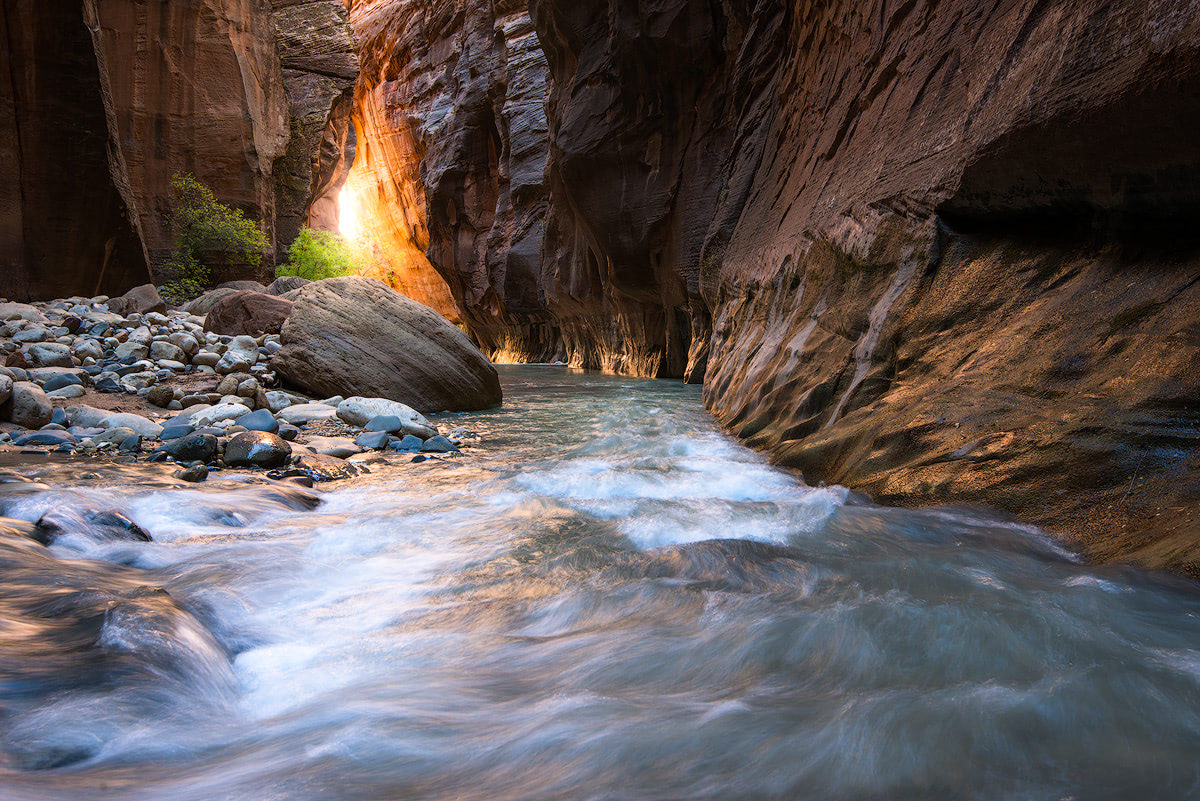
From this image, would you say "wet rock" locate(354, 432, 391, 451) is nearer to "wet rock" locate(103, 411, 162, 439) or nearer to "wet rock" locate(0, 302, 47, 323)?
"wet rock" locate(103, 411, 162, 439)

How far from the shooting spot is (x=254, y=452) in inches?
181

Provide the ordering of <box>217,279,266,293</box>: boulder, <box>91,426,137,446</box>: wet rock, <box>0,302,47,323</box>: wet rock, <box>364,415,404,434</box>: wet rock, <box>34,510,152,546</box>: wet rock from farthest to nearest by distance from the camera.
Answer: <box>217,279,266,293</box>: boulder → <box>0,302,47,323</box>: wet rock → <box>364,415,404,434</box>: wet rock → <box>91,426,137,446</box>: wet rock → <box>34,510,152,546</box>: wet rock

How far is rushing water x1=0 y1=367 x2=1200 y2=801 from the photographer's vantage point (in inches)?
48.9

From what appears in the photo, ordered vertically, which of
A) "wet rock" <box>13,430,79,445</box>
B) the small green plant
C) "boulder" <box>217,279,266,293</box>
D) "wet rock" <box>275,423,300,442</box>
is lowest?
A: "wet rock" <box>13,430,79,445</box>

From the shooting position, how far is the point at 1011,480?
2.68 meters

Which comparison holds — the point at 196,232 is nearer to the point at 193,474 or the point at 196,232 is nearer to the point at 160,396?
the point at 160,396

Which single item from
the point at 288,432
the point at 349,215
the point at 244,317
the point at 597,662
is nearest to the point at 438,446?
the point at 288,432

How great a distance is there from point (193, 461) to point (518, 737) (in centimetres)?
410

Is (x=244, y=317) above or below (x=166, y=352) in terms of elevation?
above

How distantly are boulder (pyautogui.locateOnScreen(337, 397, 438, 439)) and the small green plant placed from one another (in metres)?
11.6

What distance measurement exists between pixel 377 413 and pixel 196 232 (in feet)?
41.6

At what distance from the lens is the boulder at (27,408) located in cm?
503

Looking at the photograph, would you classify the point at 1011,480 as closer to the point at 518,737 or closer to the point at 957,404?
the point at 957,404

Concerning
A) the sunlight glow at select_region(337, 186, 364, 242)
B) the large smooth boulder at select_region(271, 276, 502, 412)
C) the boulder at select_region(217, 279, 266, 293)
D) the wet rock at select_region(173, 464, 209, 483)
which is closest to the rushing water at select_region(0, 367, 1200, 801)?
the wet rock at select_region(173, 464, 209, 483)
